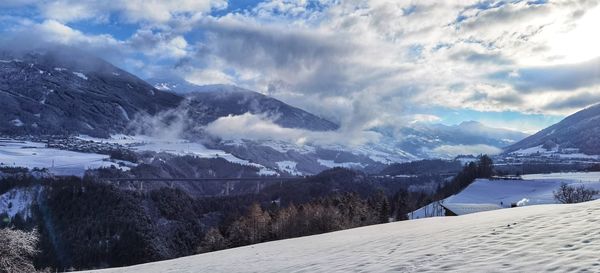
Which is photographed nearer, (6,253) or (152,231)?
(6,253)

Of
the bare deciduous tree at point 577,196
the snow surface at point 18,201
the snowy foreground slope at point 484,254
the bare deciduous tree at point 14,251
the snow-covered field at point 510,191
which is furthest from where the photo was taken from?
the snow surface at point 18,201

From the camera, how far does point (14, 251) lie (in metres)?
39.9

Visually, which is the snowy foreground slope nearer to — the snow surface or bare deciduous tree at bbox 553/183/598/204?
bare deciduous tree at bbox 553/183/598/204

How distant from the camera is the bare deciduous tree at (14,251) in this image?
39.1m

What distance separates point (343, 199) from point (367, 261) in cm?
10428

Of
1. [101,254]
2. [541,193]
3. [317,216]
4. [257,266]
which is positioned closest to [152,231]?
[101,254]

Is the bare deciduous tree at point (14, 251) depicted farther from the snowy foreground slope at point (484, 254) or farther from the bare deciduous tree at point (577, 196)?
the bare deciduous tree at point (577, 196)

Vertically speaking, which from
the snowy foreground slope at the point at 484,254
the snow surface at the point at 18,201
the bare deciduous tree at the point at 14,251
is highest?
the snowy foreground slope at the point at 484,254

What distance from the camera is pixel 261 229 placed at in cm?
9638

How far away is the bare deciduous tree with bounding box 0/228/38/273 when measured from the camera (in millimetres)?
39094

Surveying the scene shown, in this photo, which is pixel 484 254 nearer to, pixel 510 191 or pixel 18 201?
pixel 510 191

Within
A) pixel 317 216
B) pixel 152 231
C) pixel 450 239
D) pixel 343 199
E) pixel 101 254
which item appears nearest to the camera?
pixel 450 239

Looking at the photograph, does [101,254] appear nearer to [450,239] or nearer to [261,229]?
[261,229]

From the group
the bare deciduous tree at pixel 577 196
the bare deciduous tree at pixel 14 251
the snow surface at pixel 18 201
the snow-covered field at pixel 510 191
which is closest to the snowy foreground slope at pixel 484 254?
the bare deciduous tree at pixel 14 251
